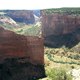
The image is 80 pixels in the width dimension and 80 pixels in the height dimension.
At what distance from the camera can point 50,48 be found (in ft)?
357

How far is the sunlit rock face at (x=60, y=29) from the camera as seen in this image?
4562 inches

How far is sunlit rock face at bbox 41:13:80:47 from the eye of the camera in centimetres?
11588

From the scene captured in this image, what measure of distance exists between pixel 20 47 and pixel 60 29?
60.3m

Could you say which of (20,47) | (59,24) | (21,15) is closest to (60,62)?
(20,47)

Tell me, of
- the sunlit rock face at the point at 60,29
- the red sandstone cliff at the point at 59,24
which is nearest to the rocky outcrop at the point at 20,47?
the sunlit rock face at the point at 60,29

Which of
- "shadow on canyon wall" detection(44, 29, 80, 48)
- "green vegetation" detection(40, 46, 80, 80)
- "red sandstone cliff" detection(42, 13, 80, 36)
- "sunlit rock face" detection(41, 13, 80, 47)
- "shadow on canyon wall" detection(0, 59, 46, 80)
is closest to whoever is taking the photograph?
"green vegetation" detection(40, 46, 80, 80)

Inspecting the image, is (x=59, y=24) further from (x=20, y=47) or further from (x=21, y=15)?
(x=21, y=15)

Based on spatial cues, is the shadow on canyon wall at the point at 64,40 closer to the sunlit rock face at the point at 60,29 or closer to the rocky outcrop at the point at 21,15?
the sunlit rock face at the point at 60,29

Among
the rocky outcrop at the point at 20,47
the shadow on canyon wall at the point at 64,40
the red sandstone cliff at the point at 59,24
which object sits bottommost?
the shadow on canyon wall at the point at 64,40

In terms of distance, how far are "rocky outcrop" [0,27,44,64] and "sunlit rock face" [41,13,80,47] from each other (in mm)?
49431

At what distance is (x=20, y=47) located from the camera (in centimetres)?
6069

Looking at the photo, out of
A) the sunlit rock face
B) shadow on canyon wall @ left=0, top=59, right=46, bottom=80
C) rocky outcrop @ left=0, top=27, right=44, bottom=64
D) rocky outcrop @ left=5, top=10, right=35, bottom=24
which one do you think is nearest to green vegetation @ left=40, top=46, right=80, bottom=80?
shadow on canyon wall @ left=0, top=59, right=46, bottom=80

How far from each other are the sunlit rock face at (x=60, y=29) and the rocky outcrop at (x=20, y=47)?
49431 millimetres

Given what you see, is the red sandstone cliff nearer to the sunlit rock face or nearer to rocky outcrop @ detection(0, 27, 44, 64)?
the sunlit rock face
